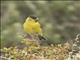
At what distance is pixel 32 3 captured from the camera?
7.29 meters

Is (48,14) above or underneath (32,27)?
above

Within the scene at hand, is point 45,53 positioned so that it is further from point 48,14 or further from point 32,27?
point 48,14

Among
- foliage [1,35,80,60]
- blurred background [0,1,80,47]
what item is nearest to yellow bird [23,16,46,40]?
foliage [1,35,80,60]

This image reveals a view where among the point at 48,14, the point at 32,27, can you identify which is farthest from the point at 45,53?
the point at 48,14

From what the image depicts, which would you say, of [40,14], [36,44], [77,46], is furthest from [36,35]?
[40,14]

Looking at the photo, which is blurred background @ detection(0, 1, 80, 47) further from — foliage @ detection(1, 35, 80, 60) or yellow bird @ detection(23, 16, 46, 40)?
foliage @ detection(1, 35, 80, 60)

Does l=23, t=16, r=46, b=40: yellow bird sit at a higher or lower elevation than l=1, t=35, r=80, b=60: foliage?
higher

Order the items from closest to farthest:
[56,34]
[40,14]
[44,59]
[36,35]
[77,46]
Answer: [44,59] → [77,46] → [36,35] → [56,34] → [40,14]

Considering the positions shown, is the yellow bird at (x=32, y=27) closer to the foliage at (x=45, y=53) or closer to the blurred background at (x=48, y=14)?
the foliage at (x=45, y=53)

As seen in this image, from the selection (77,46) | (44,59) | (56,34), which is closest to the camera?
(44,59)

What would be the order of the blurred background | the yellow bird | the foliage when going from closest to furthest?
the foliage, the yellow bird, the blurred background

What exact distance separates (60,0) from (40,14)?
0.52 meters

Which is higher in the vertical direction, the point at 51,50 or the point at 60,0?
the point at 60,0

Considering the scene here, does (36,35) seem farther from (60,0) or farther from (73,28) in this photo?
(60,0)
